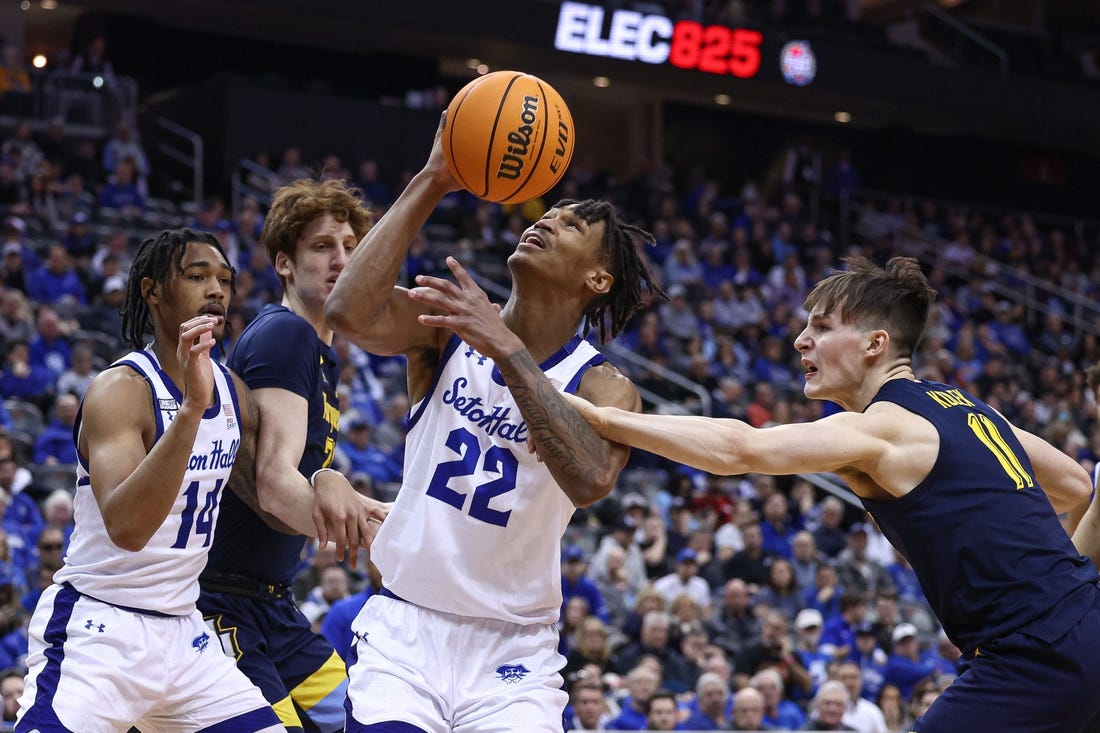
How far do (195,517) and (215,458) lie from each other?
0.63ft

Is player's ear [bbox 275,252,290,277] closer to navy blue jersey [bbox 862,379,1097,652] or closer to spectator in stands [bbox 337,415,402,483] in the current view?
navy blue jersey [bbox 862,379,1097,652]

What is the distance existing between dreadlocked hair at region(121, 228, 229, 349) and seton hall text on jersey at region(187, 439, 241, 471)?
0.52 m

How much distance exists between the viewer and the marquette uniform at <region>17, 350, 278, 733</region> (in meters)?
3.97

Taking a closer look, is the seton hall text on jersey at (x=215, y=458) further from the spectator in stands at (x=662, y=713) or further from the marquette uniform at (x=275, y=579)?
the spectator in stands at (x=662, y=713)

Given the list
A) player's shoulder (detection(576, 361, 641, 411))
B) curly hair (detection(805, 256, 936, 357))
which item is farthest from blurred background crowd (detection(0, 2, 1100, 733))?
curly hair (detection(805, 256, 936, 357))

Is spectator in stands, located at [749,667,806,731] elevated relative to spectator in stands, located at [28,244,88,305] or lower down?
lower down

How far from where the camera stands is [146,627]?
409cm

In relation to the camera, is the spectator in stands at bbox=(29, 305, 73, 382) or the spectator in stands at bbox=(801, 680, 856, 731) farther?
the spectator in stands at bbox=(29, 305, 73, 382)

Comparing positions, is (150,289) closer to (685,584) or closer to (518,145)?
(518,145)

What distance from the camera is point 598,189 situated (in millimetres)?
20250

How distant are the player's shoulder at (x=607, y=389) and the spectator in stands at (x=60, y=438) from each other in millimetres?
7684

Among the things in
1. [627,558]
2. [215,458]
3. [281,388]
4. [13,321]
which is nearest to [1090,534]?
[281,388]

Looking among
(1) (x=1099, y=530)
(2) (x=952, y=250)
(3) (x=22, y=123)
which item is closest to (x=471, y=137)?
(1) (x=1099, y=530)

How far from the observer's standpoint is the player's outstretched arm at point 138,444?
3828 mm
